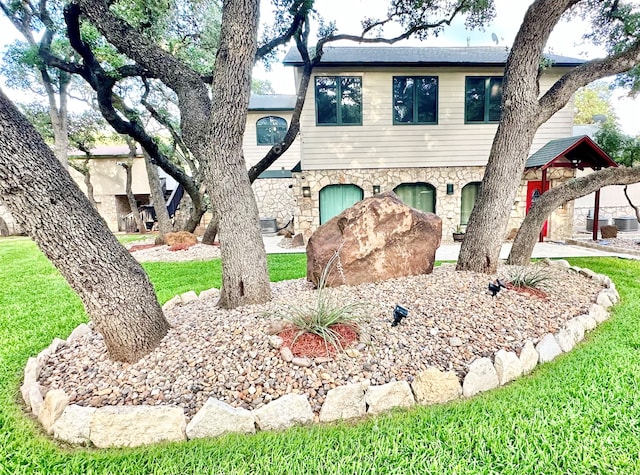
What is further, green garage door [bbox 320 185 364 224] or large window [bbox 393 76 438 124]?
green garage door [bbox 320 185 364 224]

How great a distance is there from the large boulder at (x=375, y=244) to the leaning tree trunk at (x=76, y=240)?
2223 millimetres

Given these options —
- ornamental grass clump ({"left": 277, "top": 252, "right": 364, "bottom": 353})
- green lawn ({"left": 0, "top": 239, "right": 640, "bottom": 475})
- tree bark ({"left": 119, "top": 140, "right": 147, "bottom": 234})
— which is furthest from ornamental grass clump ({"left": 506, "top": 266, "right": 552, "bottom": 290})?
tree bark ({"left": 119, "top": 140, "right": 147, "bottom": 234})

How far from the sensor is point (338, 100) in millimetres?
9344

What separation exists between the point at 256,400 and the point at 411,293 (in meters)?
2.19

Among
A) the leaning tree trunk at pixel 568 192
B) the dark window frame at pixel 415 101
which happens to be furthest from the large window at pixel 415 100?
the leaning tree trunk at pixel 568 192

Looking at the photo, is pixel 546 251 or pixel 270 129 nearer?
pixel 546 251

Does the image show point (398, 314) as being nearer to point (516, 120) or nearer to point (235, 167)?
point (235, 167)

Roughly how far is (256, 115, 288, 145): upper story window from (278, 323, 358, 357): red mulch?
12.8 metres

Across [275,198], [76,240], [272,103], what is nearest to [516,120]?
[76,240]

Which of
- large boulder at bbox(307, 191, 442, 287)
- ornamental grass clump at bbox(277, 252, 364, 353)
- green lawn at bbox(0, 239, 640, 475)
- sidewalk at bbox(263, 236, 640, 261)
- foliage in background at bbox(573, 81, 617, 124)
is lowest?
sidewalk at bbox(263, 236, 640, 261)

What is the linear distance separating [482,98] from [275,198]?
862 cm

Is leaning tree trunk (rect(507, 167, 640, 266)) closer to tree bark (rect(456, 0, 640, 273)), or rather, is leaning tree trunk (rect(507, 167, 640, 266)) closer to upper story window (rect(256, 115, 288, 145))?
tree bark (rect(456, 0, 640, 273))

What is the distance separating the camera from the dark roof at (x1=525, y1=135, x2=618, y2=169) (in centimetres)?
841

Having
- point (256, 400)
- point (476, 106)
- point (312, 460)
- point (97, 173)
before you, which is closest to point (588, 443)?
point (312, 460)
